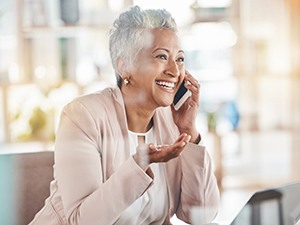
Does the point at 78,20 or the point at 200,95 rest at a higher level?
the point at 78,20

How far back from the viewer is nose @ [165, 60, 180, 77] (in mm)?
674

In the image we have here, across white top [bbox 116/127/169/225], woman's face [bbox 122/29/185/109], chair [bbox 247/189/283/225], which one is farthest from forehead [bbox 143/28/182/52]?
chair [bbox 247/189/283/225]

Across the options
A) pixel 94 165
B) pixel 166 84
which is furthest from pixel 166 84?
pixel 94 165

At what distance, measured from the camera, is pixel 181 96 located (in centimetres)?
71

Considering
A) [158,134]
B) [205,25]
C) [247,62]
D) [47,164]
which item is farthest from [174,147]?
[247,62]

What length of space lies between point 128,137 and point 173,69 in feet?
0.34

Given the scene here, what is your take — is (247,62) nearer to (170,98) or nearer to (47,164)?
(170,98)

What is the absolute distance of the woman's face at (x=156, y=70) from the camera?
0.66 metres

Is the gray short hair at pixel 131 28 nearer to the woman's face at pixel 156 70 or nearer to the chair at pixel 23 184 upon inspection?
the woman's face at pixel 156 70

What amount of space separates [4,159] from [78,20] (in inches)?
8.8

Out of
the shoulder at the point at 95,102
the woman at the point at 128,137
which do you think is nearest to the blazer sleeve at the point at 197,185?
the woman at the point at 128,137

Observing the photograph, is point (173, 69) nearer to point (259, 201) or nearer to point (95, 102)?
point (95, 102)

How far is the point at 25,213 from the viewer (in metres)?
0.70

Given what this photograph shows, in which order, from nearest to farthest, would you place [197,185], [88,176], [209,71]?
1. [88,176]
2. [197,185]
3. [209,71]
